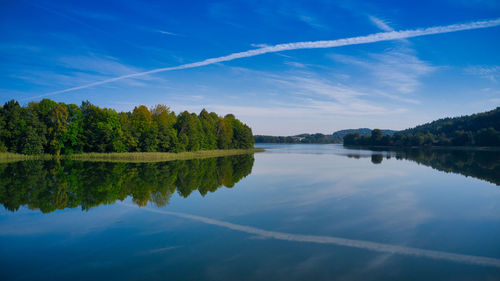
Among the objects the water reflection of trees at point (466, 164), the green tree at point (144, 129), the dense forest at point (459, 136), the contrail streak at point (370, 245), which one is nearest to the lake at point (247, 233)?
the contrail streak at point (370, 245)

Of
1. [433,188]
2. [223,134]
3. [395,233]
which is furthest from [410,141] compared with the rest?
[395,233]

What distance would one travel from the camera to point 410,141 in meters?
121

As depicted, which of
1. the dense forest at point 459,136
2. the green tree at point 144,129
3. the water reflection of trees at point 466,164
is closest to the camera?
the water reflection of trees at point 466,164

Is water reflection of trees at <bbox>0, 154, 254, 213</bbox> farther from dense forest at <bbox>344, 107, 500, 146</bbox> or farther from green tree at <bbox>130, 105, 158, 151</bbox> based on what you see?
dense forest at <bbox>344, 107, 500, 146</bbox>

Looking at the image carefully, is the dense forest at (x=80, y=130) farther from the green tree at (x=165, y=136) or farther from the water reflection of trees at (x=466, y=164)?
the water reflection of trees at (x=466, y=164)

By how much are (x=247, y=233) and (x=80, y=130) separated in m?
49.6

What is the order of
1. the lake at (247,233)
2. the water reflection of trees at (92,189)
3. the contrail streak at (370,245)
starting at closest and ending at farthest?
the lake at (247,233)
the contrail streak at (370,245)
the water reflection of trees at (92,189)

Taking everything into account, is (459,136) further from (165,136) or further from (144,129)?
(144,129)

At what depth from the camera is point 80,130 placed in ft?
164

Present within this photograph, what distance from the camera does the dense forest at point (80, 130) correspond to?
4516cm

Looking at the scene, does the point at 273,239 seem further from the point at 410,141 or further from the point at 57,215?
the point at 410,141

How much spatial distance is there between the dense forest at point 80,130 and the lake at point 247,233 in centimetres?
3160

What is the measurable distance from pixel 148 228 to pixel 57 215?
4.69m

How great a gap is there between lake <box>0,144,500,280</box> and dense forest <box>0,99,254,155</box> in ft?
104
